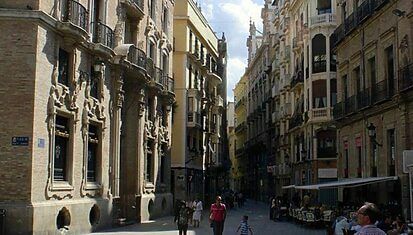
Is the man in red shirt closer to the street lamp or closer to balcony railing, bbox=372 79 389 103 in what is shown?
balcony railing, bbox=372 79 389 103

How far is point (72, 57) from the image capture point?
21.7 m

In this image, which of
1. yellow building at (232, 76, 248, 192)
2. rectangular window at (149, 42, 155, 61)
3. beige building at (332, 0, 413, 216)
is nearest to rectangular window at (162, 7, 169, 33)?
rectangular window at (149, 42, 155, 61)

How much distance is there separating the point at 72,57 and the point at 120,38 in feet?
17.5

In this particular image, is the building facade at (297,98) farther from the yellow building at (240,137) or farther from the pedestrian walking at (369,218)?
the pedestrian walking at (369,218)

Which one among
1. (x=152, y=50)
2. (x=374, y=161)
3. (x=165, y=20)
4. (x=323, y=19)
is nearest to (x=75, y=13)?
(x=152, y=50)

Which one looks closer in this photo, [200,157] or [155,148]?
[155,148]

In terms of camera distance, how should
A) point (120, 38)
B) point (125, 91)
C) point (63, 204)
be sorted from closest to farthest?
point (63, 204)
point (120, 38)
point (125, 91)

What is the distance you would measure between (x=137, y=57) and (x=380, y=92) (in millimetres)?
11146

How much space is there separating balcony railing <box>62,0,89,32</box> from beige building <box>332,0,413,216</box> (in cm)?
1142

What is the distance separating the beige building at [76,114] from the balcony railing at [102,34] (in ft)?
0.13

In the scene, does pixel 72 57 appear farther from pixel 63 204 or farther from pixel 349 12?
pixel 349 12

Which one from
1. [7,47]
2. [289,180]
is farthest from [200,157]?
[7,47]

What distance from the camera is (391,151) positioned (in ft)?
83.1

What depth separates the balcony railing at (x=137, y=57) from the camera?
93.1 ft
